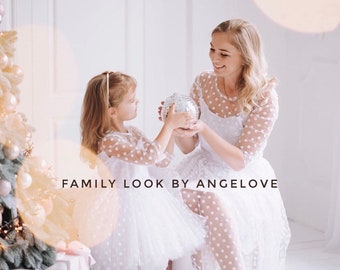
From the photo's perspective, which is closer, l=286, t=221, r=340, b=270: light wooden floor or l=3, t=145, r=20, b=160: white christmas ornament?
l=3, t=145, r=20, b=160: white christmas ornament

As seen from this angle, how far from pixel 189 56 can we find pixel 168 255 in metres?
1.71

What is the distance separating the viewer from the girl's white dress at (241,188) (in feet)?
9.09

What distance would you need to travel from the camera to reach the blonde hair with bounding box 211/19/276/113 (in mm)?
2844

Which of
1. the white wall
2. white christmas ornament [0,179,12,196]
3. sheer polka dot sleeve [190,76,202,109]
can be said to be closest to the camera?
white christmas ornament [0,179,12,196]

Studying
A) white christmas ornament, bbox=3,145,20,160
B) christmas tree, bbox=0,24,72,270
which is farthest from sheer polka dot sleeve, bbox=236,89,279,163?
white christmas ornament, bbox=3,145,20,160

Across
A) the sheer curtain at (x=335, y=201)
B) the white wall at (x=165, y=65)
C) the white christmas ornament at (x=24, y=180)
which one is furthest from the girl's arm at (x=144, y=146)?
the sheer curtain at (x=335, y=201)

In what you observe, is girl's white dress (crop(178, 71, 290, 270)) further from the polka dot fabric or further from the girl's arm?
the girl's arm

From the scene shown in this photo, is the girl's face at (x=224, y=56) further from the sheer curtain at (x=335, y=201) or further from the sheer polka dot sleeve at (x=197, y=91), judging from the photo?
the sheer curtain at (x=335, y=201)

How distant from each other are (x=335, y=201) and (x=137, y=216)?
1484mm

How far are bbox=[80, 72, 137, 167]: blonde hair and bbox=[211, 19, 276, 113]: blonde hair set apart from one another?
44cm

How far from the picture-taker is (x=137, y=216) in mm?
2695

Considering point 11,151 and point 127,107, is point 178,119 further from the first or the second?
point 11,151

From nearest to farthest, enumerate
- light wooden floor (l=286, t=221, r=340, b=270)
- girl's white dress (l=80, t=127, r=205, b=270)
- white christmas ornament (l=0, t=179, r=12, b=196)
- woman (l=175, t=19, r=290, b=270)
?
white christmas ornament (l=0, t=179, r=12, b=196) → girl's white dress (l=80, t=127, r=205, b=270) → woman (l=175, t=19, r=290, b=270) → light wooden floor (l=286, t=221, r=340, b=270)

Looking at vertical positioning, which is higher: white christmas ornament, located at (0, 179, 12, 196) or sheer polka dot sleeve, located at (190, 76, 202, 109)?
sheer polka dot sleeve, located at (190, 76, 202, 109)
